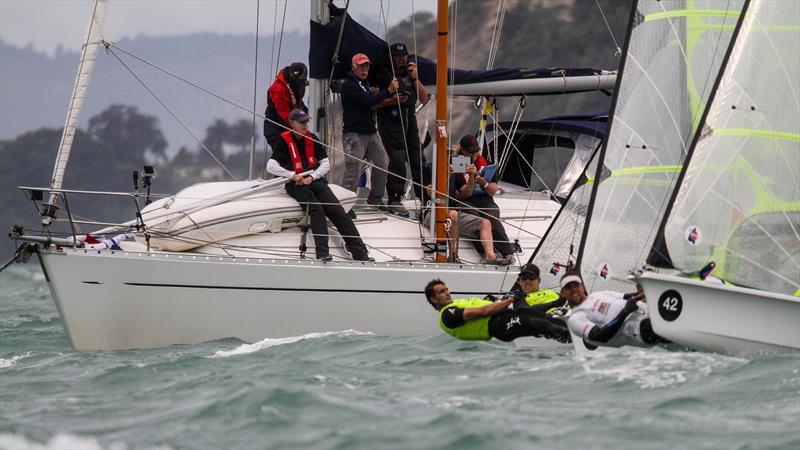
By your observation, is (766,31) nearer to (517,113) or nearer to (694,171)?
(694,171)

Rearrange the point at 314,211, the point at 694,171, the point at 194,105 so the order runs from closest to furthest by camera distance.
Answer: the point at 694,171, the point at 314,211, the point at 194,105

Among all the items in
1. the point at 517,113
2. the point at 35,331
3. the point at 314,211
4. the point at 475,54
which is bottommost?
the point at 35,331

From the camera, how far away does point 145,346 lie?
1195 cm

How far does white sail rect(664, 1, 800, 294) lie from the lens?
9.53m

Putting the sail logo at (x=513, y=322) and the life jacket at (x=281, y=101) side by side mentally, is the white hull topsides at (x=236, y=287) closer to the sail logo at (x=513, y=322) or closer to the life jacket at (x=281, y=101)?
the life jacket at (x=281, y=101)

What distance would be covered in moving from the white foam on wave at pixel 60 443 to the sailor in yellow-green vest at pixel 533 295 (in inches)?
149

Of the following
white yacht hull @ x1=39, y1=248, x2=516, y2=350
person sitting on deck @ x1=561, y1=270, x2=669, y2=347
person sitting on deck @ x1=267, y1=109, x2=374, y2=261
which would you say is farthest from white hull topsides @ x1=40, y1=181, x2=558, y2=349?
person sitting on deck @ x1=561, y1=270, x2=669, y2=347

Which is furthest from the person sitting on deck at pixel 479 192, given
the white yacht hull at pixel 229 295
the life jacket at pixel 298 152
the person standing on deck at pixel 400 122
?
the life jacket at pixel 298 152

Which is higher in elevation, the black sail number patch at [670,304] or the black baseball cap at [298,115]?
the black baseball cap at [298,115]

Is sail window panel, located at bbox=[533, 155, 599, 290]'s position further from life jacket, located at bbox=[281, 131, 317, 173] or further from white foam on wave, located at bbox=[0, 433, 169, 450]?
white foam on wave, located at bbox=[0, 433, 169, 450]

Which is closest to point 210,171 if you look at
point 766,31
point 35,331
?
point 35,331

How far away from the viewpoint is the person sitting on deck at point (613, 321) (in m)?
9.79

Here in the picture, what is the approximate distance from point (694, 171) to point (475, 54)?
2278cm

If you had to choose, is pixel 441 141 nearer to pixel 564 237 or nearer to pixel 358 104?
pixel 358 104
